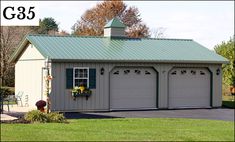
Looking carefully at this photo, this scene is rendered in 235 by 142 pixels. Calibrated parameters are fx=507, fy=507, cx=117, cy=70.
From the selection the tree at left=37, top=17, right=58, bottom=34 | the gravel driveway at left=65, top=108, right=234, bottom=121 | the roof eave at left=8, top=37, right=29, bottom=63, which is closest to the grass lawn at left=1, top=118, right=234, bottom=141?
the gravel driveway at left=65, top=108, right=234, bottom=121

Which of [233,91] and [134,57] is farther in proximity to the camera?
[233,91]

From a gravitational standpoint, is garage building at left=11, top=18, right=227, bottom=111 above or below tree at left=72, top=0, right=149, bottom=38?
below

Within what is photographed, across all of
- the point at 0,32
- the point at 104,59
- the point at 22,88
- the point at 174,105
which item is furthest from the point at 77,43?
the point at 0,32

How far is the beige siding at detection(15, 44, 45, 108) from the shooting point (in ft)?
80.7

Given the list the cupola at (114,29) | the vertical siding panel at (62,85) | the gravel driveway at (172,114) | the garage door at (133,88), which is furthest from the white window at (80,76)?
the cupola at (114,29)

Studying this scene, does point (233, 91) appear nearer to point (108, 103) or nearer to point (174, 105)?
point (174, 105)

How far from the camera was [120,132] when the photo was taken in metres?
14.4

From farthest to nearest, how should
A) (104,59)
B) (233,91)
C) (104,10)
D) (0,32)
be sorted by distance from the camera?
(104,10), (0,32), (233,91), (104,59)

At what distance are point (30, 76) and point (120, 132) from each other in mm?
12259

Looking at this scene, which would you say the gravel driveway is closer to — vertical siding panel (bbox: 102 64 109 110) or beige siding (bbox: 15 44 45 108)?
vertical siding panel (bbox: 102 64 109 110)

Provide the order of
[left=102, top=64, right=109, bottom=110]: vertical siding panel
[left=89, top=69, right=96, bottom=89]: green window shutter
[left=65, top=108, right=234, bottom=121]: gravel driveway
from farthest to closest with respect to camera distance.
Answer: [left=102, top=64, right=109, bottom=110]: vertical siding panel < [left=89, top=69, right=96, bottom=89]: green window shutter < [left=65, top=108, right=234, bottom=121]: gravel driveway

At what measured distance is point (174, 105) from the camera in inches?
1012

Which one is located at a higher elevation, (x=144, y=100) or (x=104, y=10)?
(x=104, y=10)

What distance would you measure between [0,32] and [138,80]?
69.0 feet
